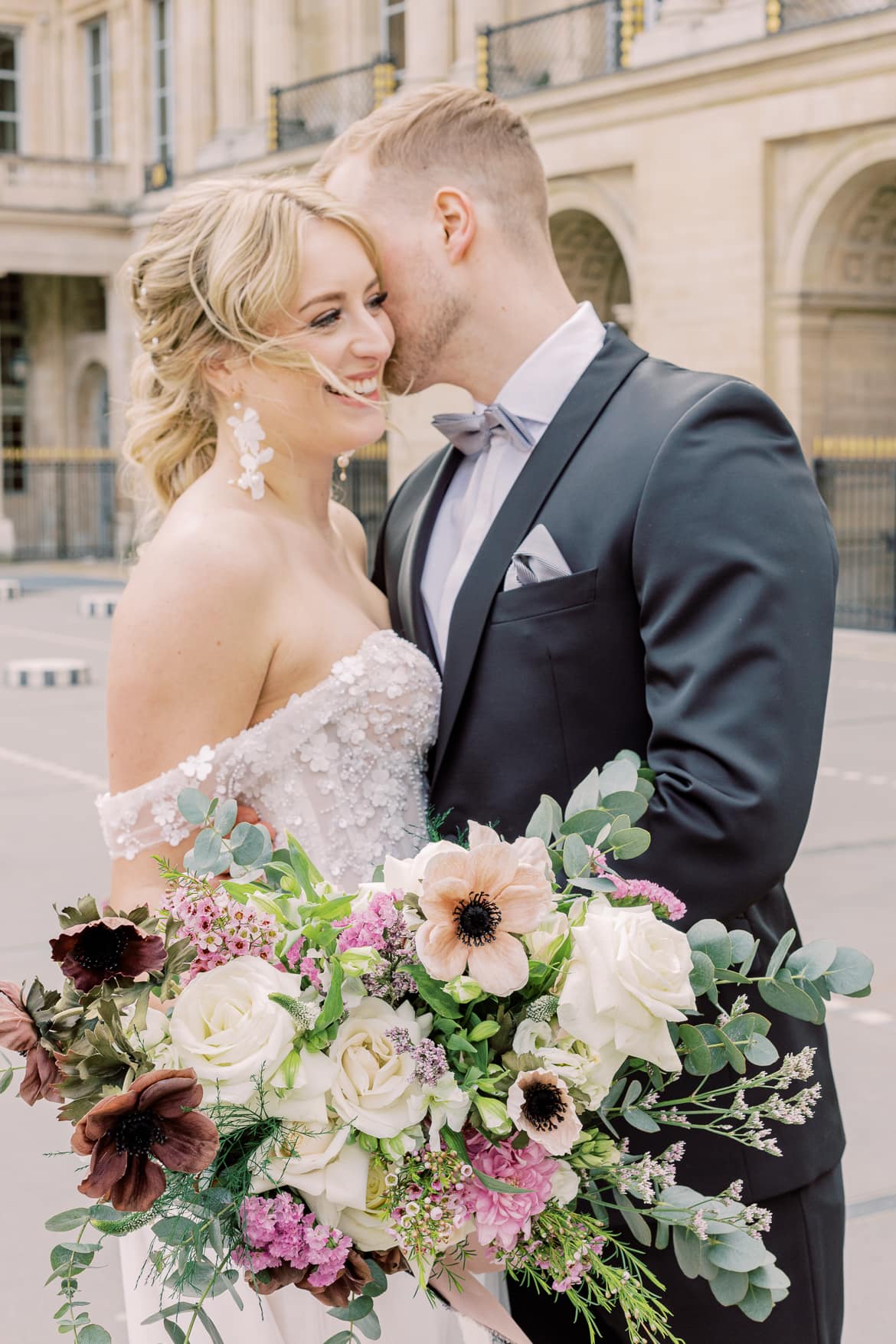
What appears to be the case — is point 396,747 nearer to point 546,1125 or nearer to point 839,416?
point 546,1125

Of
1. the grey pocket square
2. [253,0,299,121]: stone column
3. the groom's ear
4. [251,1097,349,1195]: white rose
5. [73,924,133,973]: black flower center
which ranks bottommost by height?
[251,1097,349,1195]: white rose

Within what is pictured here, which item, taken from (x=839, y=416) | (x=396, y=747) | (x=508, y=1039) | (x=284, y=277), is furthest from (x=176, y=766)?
(x=839, y=416)

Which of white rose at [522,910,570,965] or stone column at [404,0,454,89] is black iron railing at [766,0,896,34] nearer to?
stone column at [404,0,454,89]

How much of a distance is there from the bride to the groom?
142 millimetres

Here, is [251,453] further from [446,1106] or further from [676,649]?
[446,1106]

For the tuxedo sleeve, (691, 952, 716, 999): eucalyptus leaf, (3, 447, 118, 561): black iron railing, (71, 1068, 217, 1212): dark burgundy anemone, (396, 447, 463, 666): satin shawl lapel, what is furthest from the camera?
(3, 447, 118, 561): black iron railing

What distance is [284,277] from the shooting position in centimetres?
247

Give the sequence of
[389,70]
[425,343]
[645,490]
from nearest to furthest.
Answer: [645,490]
[425,343]
[389,70]

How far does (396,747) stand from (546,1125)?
47.9 inches

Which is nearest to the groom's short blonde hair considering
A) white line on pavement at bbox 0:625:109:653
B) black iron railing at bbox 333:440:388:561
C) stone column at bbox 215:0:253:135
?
white line on pavement at bbox 0:625:109:653

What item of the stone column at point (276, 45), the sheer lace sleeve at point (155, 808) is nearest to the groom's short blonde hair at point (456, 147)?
the sheer lace sleeve at point (155, 808)

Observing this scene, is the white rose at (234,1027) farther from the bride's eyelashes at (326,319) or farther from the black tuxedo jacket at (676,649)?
the bride's eyelashes at (326,319)

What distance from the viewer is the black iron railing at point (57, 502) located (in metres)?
34.8

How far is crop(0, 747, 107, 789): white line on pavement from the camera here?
34.4 feet
